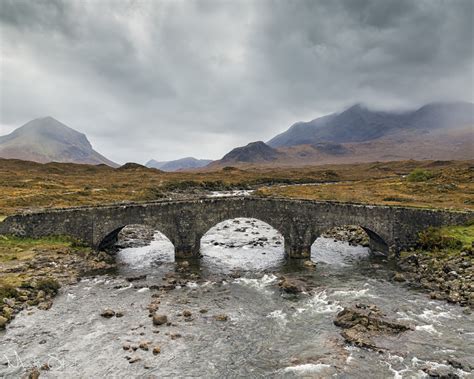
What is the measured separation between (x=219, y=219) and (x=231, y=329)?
15.8 metres

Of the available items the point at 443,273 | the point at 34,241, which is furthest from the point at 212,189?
the point at 443,273

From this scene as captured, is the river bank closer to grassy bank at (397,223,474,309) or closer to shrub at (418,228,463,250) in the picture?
grassy bank at (397,223,474,309)

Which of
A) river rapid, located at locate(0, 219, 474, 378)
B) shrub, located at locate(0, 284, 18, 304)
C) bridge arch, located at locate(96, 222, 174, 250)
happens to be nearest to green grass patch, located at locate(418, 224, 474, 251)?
river rapid, located at locate(0, 219, 474, 378)

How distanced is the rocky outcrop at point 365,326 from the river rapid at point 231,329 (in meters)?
0.57

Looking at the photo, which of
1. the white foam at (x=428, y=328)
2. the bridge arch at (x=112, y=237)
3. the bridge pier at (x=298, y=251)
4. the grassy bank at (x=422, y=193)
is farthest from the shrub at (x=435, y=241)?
the bridge arch at (x=112, y=237)

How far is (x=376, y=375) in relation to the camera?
60.1 feet

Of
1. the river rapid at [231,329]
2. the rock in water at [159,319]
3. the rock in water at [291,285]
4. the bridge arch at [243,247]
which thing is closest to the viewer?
the river rapid at [231,329]

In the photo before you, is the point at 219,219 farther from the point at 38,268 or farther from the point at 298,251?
the point at 38,268

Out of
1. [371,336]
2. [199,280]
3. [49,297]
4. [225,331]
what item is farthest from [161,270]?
[371,336]

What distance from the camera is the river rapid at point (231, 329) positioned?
1908 centimetres

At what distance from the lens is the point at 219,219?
1502 inches

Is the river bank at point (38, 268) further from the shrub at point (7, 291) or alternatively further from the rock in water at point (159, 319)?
the rock in water at point (159, 319)

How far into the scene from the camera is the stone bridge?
3712 centimetres

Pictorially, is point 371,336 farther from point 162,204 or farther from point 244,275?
point 162,204
